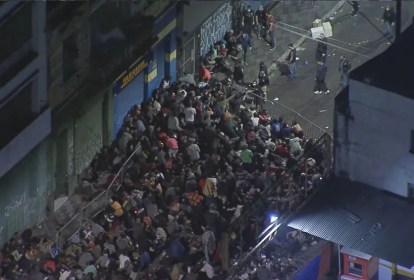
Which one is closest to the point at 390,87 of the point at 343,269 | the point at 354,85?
the point at 354,85

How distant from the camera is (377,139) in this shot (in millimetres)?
68438

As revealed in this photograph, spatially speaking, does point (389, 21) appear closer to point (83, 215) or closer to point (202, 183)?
point (202, 183)

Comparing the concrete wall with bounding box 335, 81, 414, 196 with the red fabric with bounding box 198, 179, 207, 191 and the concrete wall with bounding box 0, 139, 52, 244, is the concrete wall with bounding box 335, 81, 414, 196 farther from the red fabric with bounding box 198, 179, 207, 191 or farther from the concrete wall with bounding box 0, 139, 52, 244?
the concrete wall with bounding box 0, 139, 52, 244

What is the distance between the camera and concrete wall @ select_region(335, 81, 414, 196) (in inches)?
2665

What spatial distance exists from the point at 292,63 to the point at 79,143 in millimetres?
10118

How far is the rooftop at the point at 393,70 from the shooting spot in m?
67.8

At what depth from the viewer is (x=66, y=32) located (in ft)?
231

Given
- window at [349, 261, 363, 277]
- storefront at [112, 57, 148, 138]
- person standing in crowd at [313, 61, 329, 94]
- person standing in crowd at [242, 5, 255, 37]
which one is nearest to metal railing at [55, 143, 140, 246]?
storefront at [112, 57, 148, 138]

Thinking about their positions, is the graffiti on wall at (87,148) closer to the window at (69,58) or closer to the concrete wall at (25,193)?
the concrete wall at (25,193)

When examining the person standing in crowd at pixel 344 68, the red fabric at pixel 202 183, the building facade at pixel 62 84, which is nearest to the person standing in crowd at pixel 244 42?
the person standing in crowd at pixel 344 68

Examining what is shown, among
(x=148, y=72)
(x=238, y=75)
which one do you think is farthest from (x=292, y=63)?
(x=148, y=72)

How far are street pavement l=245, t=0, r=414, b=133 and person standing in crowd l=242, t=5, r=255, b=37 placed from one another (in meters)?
0.44

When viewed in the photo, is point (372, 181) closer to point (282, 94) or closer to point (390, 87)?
point (390, 87)

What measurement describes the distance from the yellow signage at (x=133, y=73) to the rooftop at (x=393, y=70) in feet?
25.8
